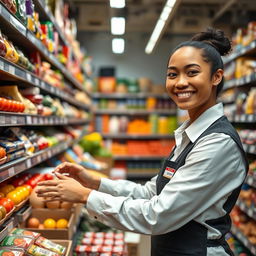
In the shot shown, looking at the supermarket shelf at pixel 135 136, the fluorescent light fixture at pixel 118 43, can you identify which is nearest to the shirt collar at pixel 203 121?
the fluorescent light fixture at pixel 118 43

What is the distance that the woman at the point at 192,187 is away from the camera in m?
1.63

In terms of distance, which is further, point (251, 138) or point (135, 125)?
point (135, 125)

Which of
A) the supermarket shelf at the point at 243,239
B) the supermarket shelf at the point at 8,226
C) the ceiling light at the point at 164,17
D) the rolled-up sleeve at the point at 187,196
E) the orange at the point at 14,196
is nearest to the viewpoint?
the rolled-up sleeve at the point at 187,196

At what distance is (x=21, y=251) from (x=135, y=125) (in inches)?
287

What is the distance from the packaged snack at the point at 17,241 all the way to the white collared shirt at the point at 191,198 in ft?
1.35

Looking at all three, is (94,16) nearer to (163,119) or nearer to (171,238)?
(163,119)

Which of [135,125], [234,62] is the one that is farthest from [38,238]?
[135,125]

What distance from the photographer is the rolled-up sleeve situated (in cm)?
162

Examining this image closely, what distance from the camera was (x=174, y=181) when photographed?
1.67 m

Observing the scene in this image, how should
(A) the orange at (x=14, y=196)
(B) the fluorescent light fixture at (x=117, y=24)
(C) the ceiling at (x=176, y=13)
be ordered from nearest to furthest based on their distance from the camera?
(A) the orange at (x=14, y=196) < (B) the fluorescent light fixture at (x=117, y=24) < (C) the ceiling at (x=176, y=13)

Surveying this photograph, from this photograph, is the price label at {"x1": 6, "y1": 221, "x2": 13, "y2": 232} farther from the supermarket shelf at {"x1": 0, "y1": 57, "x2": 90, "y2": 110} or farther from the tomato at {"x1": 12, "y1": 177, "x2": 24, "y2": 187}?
the supermarket shelf at {"x1": 0, "y1": 57, "x2": 90, "y2": 110}

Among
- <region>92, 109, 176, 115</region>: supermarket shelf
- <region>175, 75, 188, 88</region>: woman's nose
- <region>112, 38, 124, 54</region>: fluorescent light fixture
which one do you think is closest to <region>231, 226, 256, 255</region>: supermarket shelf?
<region>175, 75, 188, 88</region>: woman's nose

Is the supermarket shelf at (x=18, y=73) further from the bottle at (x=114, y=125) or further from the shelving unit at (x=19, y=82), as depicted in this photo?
the bottle at (x=114, y=125)

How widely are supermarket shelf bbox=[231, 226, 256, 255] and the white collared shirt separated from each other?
1.96 meters
